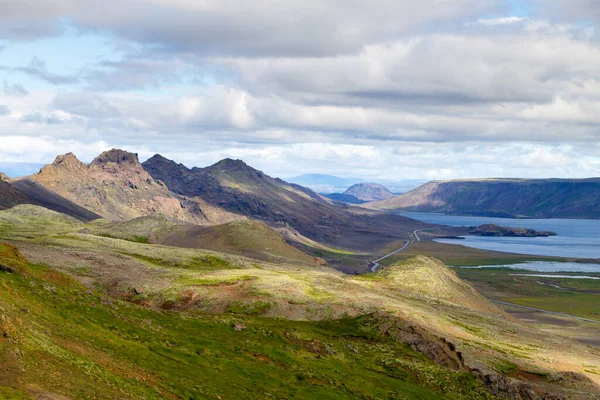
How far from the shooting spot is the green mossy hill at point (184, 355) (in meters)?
40.9

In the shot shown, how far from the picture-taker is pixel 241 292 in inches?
4129

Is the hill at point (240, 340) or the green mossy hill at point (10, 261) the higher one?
the green mossy hill at point (10, 261)

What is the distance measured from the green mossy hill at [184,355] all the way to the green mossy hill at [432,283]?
65.4 metres

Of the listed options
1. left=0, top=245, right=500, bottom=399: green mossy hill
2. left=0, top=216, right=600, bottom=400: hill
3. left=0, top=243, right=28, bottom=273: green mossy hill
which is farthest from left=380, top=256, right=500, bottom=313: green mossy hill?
left=0, top=243, right=28, bottom=273: green mossy hill

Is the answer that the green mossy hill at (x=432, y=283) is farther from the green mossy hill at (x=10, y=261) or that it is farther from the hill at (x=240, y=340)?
the green mossy hill at (x=10, y=261)

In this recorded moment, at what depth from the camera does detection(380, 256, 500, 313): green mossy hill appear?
153 metres

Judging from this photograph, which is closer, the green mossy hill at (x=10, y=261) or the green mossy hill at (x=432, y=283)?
the green mossy hill at (x=10, y=261)

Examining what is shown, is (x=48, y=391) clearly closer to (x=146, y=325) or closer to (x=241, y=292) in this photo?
(x=146, y=325)

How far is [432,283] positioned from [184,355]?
110145 mm

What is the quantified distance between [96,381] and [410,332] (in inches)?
2047

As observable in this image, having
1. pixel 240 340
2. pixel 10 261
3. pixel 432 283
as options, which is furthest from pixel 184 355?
pixel 432 283

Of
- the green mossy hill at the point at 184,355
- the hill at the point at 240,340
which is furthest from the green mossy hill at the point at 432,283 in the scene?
the green mossy hill at the point at 184,355

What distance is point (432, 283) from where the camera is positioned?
522 ft

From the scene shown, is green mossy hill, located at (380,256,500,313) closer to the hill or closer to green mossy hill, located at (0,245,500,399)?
the hill
